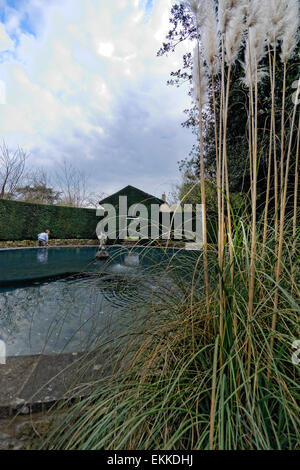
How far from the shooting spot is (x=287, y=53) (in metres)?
1.27

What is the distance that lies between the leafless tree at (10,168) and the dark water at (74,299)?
9883 millimetres

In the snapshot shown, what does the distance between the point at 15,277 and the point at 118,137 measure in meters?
13.1

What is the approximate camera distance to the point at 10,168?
14.9 meters

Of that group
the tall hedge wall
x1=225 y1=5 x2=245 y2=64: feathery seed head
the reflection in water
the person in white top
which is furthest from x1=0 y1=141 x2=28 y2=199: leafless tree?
x1=225 y1=5 x2=245 y2=64: feathery seed head

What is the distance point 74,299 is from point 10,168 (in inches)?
660

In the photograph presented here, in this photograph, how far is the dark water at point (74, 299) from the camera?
4.46 ft

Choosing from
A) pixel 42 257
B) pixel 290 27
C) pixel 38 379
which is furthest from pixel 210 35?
pixel 42 257

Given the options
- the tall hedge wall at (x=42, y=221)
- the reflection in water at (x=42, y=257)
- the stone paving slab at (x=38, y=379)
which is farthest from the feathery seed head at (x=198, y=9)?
the tall hedge wall at (x=42, y=221)

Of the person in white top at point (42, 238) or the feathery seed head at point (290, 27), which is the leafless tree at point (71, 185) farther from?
the feathery seed head at point (290, 27)

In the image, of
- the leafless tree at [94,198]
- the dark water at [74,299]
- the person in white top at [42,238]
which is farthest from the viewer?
the leafless tree at [94,198]

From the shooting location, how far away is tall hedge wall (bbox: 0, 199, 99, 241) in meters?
11.1

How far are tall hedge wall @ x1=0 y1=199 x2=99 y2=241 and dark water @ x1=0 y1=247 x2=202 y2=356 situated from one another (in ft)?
15.5
